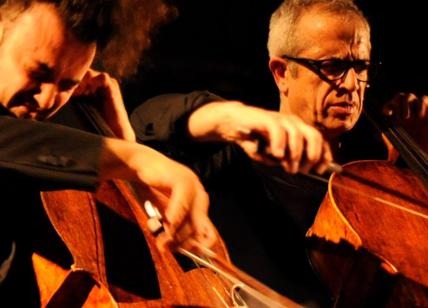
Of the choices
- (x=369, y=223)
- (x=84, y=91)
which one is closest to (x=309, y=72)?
(x=369, y=223)

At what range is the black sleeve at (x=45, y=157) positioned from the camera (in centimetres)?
80

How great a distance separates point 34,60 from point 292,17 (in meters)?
0.81

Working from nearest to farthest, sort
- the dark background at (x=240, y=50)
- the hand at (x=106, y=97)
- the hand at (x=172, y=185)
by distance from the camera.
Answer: the hand at (x=172, y=185) → the hand at (x=106, y=97) → the dark background at (x=240, y=50)

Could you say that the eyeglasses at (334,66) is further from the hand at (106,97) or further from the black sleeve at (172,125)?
the hand at (106,97)

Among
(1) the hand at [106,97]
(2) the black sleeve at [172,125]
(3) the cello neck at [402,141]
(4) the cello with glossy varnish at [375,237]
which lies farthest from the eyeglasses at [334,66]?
(1) the hand at [106,97]

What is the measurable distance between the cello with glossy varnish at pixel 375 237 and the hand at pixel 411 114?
16 cm

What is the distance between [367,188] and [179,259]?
508 mm

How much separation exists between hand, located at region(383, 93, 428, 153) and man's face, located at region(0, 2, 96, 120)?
0.98 m

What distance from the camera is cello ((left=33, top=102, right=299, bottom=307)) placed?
3.20 feet

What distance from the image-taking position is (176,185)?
0.78 metres

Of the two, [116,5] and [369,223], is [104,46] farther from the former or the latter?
[369,223]

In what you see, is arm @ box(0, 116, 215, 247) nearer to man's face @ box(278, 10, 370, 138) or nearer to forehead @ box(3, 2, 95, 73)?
forehead @ box(3, 2, 95, 73)

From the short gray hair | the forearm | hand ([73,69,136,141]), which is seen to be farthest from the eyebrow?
the short gray hair

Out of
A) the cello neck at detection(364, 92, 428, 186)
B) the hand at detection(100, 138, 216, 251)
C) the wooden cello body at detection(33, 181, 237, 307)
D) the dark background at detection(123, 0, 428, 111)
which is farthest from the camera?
the dark background at detection(123, 0, 428, 111)
